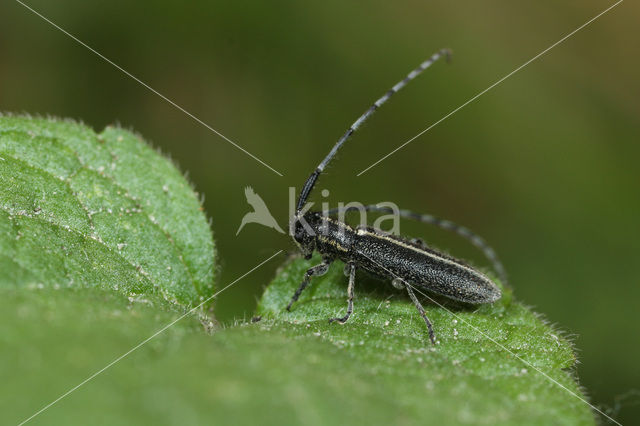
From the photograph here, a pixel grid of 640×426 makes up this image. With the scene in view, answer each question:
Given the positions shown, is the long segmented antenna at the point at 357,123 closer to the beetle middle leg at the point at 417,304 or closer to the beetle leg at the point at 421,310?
the beetle middle leg at the point at 417,304

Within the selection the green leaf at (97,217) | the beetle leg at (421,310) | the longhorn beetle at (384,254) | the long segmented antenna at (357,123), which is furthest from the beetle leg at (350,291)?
the green leaf at (97,217)

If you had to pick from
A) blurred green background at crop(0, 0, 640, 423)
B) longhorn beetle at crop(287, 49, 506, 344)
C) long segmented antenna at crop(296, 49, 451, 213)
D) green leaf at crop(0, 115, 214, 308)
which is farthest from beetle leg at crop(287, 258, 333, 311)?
blurred green background at crop(0, 0, 640, 423)

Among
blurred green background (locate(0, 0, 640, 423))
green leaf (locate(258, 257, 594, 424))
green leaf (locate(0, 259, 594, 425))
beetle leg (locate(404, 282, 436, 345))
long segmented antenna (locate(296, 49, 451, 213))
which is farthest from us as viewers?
blurred green background (locate(0, 0, 640, 423))

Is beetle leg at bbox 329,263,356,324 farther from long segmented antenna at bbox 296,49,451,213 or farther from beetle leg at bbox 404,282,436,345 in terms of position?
long segmented antenna at bbox 296,49,451,213

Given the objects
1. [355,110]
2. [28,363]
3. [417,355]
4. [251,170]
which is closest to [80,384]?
[28,363]

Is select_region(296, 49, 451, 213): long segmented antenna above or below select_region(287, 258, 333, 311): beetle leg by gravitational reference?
above

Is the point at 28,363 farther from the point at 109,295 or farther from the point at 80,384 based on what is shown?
the point at 109,295
